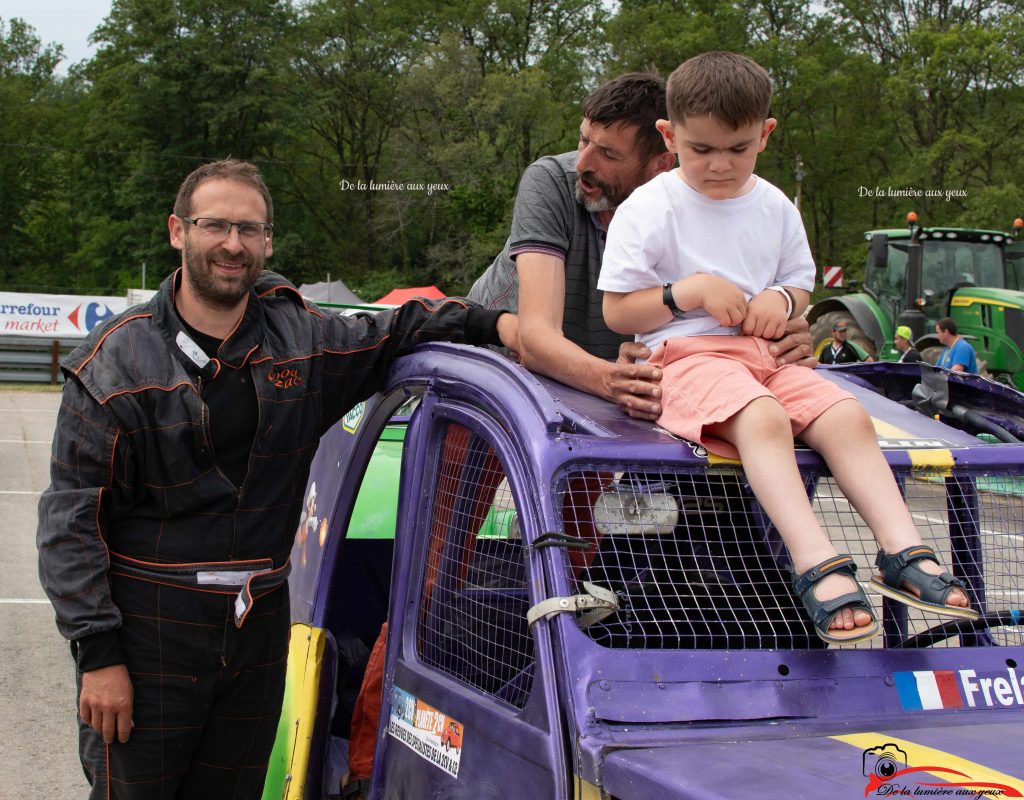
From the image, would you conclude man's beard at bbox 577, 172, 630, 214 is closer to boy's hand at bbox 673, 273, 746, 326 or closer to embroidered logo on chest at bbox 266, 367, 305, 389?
boy's hand at bbox 673, 273, 746, 326

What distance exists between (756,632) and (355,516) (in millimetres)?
2216

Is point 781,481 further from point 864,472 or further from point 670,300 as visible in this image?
point 670,300

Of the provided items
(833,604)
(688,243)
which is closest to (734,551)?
(833,604)

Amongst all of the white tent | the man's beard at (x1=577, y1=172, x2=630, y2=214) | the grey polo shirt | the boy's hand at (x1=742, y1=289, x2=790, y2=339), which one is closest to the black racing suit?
the grey polo shirt

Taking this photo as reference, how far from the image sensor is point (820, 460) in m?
2.34

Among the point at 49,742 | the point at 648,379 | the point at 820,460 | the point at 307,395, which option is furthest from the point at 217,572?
the point at 49,742

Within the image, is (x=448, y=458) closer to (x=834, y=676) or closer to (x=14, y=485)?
(x=834, y=676)

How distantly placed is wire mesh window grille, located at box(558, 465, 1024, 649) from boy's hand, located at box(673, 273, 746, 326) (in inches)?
14.5

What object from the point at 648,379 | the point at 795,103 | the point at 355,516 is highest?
the point at 795,103

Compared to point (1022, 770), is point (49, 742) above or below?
below

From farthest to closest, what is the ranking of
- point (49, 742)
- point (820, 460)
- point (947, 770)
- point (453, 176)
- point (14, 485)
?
point (453, 176), point (14, 485), point (49, 742), point (820, 460), point (947, 770)

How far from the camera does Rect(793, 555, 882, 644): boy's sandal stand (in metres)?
1.99

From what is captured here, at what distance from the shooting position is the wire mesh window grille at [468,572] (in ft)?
7.89

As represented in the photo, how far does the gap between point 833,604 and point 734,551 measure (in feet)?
1.46
